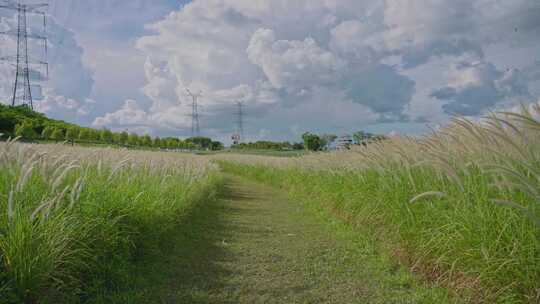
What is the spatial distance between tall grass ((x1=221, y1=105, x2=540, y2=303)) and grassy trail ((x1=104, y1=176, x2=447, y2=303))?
274 millimetres

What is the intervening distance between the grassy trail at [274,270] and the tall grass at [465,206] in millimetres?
274

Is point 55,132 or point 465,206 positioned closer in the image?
point 465,206

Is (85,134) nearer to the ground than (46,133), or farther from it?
farther from it

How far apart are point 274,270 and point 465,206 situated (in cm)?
185

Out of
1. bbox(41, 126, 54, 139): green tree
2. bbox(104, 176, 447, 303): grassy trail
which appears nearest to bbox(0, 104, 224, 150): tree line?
bbox(41, 126, 54, 139): green tree

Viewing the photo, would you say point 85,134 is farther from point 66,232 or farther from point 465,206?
point 465,206

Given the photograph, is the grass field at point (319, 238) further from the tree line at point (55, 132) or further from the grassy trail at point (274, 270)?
the tree line at point (55, 132)

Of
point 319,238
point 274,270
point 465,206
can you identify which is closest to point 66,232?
point 274,270

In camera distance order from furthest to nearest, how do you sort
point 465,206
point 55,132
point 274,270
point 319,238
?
point 55,132 → point 319,238 → point 274,270 → point 465,206

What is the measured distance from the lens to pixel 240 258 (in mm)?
4027

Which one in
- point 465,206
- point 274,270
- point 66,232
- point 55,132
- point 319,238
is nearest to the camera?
point 66,232

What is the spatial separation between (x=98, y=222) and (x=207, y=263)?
1.23 m

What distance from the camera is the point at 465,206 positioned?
2.78 m

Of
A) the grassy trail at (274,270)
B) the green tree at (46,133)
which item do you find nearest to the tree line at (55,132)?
the green tree at (46,133)
